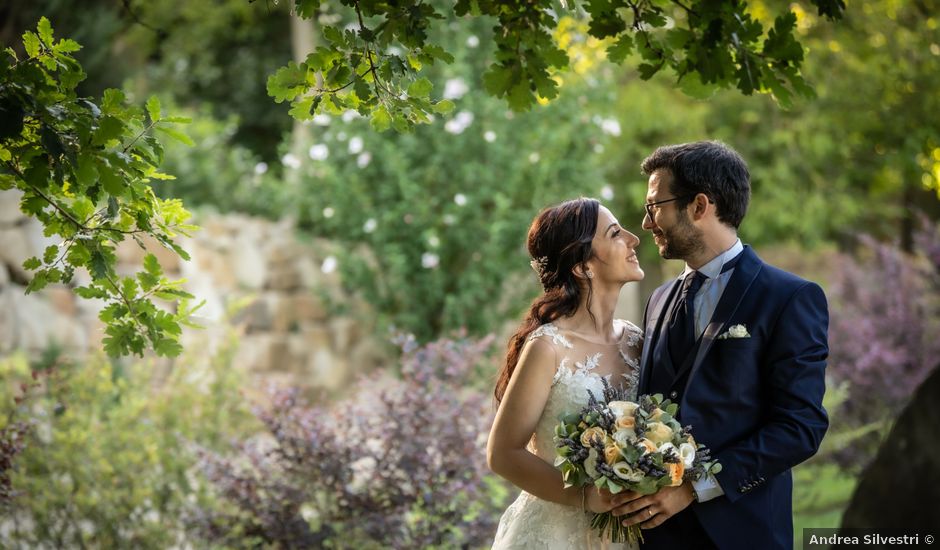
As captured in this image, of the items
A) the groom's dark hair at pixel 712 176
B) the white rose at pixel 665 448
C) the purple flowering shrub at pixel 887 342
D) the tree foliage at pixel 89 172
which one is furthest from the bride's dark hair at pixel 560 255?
the purple flowering shrub at pixel 887 342

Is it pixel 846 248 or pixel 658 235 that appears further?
pixel 846 248

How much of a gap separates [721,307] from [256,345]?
7731mm

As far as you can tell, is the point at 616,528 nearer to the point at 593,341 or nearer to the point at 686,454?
the point at 686,454

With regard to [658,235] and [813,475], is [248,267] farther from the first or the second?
[658,235]

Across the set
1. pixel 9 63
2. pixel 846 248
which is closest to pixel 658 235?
pixel 9 63

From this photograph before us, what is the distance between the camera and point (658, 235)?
3439 millimetres

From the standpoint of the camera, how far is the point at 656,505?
2992mm

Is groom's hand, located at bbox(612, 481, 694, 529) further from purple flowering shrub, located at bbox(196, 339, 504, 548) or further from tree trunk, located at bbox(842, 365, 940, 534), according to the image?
tree trunk, located at bbox(842, 365, 940, 534)

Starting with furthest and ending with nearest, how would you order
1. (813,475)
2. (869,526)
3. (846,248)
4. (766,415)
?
(846,248) < (813,475) < (869,526) < (766,415)

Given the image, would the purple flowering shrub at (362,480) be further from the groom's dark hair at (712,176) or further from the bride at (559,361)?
the groom's dark hair at (712,176)

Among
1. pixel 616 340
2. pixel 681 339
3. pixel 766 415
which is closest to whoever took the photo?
pixel 766 415

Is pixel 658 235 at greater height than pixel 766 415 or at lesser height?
greater

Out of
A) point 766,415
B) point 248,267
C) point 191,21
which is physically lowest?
point 766,415

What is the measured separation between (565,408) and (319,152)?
21.8 ft
